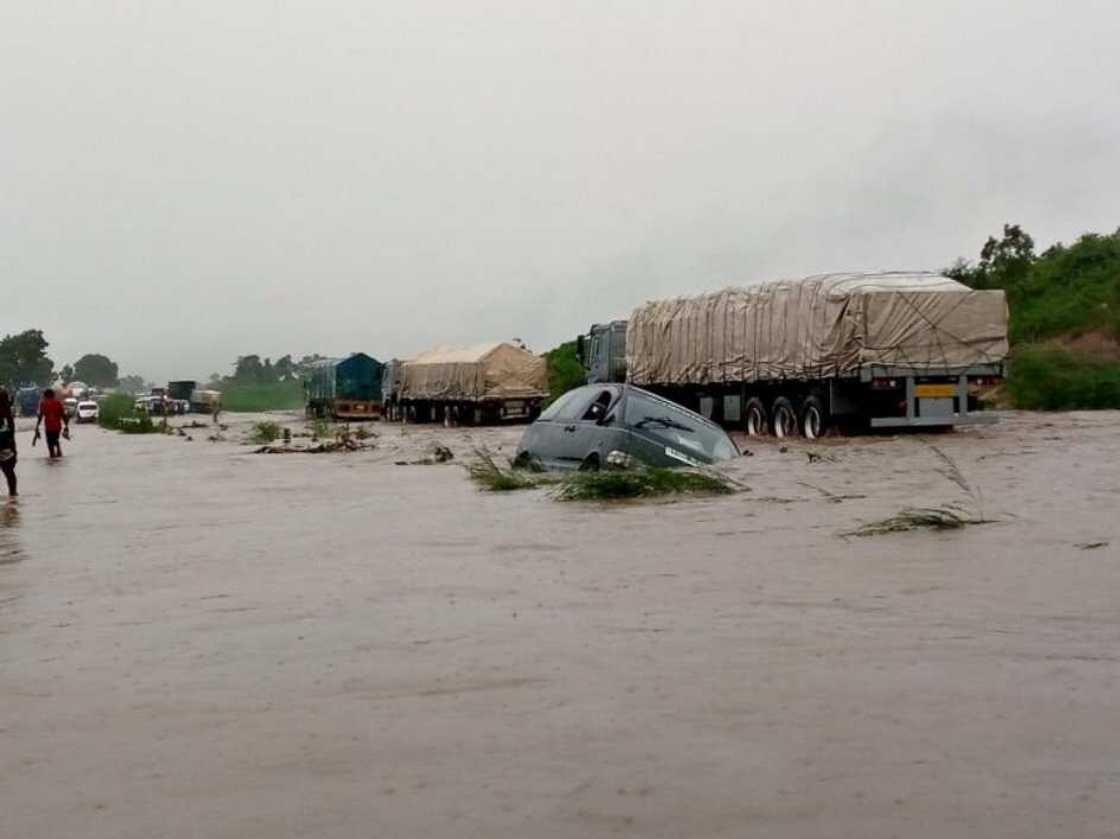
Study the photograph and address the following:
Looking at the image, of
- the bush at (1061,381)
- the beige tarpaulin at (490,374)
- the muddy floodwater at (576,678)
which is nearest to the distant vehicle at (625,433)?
the muddy floodwater at (576,678)

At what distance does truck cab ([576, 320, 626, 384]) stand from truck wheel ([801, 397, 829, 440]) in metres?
8.70

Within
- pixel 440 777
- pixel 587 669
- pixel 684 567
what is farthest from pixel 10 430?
pixel 440 777

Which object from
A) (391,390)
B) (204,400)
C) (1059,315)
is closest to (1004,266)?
(1059,315)

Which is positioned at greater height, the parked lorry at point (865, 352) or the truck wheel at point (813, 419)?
the parked lorry at point (865, 352)

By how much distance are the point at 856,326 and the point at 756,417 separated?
3.90 meters

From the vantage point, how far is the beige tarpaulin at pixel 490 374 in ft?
144

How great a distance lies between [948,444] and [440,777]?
18079 millimetres

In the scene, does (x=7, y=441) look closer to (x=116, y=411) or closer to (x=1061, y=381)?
(x=1061, y=381)

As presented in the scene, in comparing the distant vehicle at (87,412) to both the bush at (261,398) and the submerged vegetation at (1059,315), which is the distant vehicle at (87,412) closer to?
the bush at (261,398)

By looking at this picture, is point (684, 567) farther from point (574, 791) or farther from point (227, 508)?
point (227, 508)

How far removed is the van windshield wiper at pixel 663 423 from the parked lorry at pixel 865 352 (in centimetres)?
916

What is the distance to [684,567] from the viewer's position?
9242mm

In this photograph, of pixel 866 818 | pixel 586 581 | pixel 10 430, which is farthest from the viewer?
pixel 10 430

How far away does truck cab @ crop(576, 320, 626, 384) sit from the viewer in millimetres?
34031
